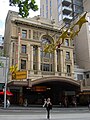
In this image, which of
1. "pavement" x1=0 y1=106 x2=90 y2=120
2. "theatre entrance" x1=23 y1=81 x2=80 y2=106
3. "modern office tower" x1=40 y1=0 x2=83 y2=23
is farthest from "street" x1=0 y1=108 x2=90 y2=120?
"modern office tower" x1=40 y1=0 x2=83 y2=23

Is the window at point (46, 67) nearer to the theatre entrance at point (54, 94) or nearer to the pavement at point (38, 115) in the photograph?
the theatre entrance at point (54, 94)

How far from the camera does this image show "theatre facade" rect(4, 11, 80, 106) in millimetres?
37844

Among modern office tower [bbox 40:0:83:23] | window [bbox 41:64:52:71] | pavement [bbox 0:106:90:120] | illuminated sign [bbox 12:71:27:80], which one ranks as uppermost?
modern office tower [bbox 40:0:83:23]

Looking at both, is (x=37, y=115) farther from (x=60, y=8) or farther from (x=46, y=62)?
(x=60, y=8)

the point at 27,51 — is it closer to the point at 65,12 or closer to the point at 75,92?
the point at 75,92

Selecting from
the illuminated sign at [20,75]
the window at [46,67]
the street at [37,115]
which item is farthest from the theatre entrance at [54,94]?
the street at [37,115]

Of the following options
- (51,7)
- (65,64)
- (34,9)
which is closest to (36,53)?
(65,64)

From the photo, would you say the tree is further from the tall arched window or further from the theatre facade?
the tall arched window

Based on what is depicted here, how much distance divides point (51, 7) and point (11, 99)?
38426 mm

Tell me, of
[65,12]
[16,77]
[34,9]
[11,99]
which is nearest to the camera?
[34,9]

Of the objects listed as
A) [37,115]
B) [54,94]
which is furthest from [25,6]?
[54,94]

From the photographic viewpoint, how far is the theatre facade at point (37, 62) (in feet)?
A: 124

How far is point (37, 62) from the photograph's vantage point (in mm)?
40281

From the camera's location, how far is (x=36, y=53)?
135 ft
